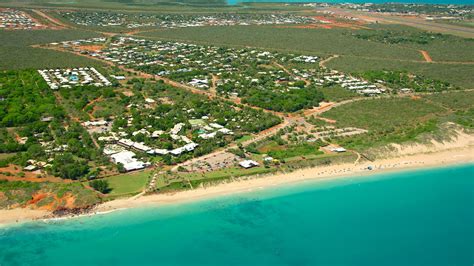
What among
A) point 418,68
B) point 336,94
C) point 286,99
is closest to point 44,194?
point 286,99

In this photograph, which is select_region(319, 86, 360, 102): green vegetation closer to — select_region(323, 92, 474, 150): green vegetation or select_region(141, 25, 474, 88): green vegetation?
select_region(323, 92, 474, 150): green vegetation

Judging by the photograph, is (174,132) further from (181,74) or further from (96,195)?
(181,74)

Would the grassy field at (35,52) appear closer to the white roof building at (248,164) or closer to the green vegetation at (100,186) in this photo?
the green vegetation at (100,186)

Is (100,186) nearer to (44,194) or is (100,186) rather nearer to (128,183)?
(128,183)

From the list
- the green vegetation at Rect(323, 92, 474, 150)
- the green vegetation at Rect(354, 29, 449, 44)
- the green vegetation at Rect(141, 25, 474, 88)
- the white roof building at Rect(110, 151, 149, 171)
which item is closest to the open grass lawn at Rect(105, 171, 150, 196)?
the white roof building at Rect(110, 151, 149, 171)

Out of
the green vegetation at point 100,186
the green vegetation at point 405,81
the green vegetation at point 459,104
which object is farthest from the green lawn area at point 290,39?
the green vegetation at point 100,186

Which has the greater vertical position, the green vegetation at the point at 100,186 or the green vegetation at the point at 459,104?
the green vegetation at the point at 459,104
